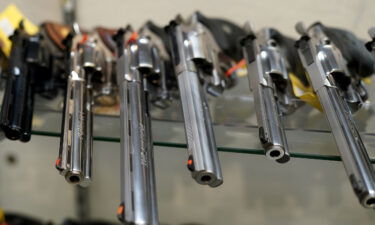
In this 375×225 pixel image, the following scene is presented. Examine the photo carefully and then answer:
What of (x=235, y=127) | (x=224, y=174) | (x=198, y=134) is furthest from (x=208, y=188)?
(x=198, y=134)

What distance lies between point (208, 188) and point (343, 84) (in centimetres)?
43

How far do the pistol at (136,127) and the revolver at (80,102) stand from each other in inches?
1.4

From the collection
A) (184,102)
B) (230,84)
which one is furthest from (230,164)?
(184,102)

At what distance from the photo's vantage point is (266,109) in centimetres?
43

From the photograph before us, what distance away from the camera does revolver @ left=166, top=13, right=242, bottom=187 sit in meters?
0.38

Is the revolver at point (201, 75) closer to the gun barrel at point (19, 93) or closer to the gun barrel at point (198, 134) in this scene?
the gun barrel at point (198, 134)

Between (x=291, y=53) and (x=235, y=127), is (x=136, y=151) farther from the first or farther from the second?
(x=291, y=53)

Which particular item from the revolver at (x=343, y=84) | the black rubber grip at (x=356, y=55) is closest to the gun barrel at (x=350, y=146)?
the revolver at (x=343, y=84)

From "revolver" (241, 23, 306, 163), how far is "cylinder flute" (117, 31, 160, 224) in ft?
0.42

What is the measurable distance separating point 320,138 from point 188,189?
422 mm

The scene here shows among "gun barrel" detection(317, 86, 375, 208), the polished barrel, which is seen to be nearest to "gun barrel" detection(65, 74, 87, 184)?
the polished barrel

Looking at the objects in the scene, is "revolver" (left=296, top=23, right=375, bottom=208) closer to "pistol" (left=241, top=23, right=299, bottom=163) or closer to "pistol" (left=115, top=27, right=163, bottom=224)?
"pistol" (left=241, top=23, right=299, bottom=163)

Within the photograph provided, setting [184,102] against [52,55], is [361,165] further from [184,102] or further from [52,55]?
[52,55]

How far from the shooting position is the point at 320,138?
0.47 metres
